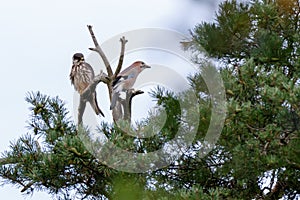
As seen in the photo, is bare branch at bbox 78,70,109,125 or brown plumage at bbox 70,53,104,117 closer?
bare branch at bbox 78,70,109,125

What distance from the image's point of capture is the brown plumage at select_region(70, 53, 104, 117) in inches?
101

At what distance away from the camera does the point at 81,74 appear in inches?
105

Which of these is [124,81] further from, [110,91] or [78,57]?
[78,57]

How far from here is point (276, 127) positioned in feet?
6.55

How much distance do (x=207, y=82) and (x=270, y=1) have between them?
1.71ft

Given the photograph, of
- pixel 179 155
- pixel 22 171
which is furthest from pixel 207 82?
pixel 22 171

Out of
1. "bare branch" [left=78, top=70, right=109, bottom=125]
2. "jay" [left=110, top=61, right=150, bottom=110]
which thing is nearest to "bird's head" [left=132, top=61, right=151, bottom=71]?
"jay" [left=110, top=61, right=150, bottom=110]

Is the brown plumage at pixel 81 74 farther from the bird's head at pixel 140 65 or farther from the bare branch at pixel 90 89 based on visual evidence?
the bird's head at pixel 140 65

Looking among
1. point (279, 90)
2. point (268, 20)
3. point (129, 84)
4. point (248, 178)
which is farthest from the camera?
point (268, 20)

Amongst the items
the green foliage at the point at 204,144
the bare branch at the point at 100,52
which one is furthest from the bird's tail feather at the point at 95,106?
the green foliage at the point at 204,144

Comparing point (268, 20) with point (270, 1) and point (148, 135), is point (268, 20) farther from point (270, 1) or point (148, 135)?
point (148, 135)

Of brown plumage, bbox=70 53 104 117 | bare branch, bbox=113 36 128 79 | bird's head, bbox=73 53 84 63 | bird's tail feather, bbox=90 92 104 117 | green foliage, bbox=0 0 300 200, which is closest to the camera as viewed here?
green foliage, bbox=0 0 300 200

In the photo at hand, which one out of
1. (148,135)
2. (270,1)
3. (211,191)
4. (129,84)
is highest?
(270,1)

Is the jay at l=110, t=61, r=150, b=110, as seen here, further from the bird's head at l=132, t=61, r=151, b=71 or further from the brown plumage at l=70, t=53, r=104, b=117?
the brown plumage at l=70, t=53, r=104, b=117
